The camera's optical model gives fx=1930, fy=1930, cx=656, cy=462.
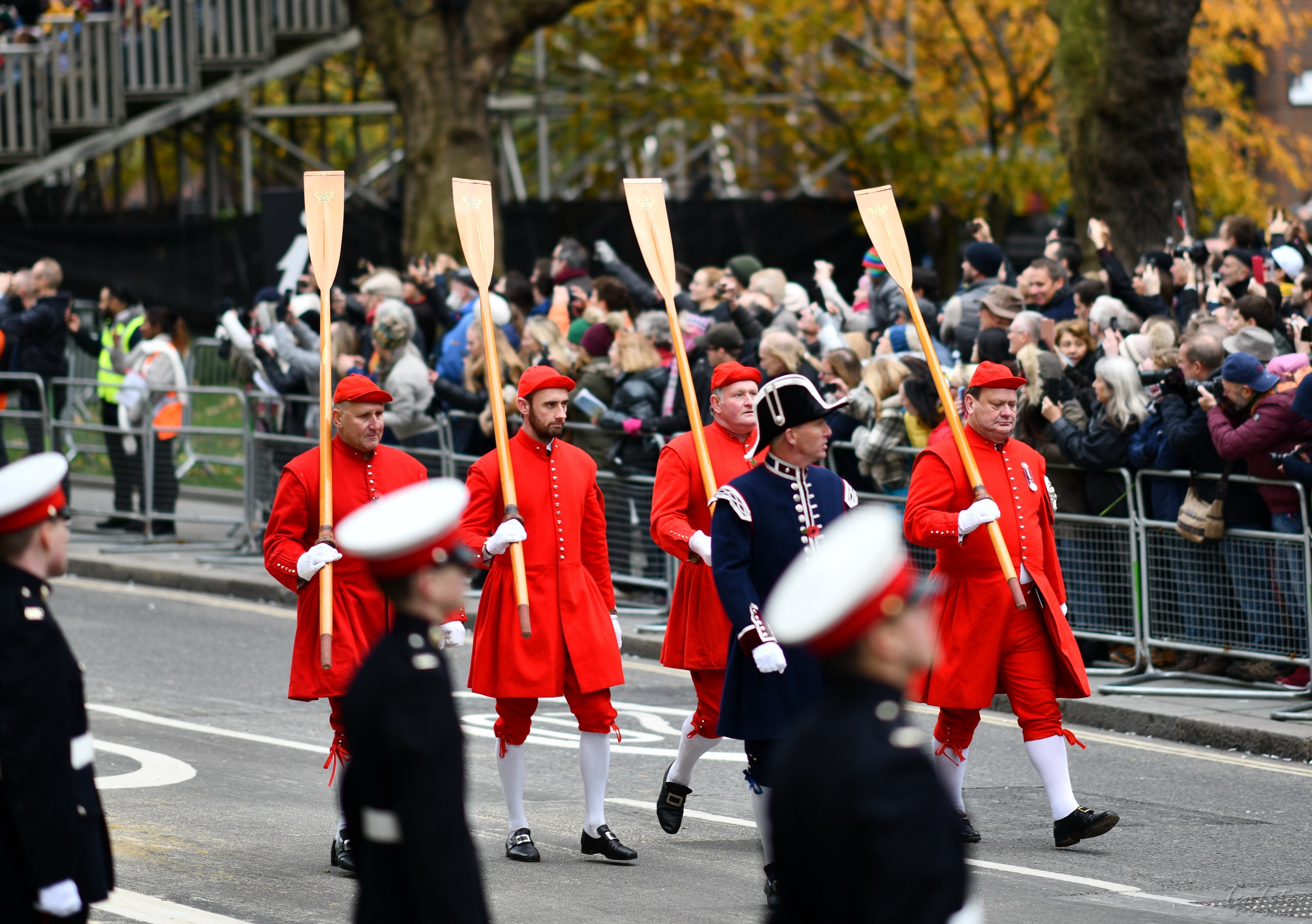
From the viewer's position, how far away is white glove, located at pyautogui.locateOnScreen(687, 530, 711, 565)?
7320 mm

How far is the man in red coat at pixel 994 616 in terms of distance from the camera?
24.6ft

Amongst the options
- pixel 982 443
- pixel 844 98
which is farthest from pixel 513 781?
pixel 844 98

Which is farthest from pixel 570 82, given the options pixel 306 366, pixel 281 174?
pixel 306 366

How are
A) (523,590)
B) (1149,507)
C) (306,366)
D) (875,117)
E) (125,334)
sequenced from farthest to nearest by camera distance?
1. (875,117)
2. (125,334)
3. (306,366)
4. (1149,507)
5. (523,590)

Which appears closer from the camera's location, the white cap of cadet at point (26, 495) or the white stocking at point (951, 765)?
the white cap of cadet at point (26, 495)

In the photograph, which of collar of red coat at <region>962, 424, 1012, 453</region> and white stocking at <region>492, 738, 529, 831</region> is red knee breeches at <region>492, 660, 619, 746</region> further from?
collar of red coat at <region>962, 424, 1012, 453</region>

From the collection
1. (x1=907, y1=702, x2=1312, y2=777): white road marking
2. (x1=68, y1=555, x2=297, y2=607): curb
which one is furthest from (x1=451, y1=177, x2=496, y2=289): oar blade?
(x1=68, y1=555, x2=297, y2=607): curb

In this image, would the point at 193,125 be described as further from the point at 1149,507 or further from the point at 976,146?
the point at 1149,507

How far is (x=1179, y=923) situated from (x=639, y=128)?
21.1 metres

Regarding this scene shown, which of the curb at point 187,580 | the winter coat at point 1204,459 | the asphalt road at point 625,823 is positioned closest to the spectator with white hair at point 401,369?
the curb at point 187,580

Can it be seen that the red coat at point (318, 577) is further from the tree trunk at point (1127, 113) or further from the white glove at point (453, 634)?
the tree trunk at point (1127, 113)

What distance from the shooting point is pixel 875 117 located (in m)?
25.7

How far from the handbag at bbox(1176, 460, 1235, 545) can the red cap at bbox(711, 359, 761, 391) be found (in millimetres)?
3187

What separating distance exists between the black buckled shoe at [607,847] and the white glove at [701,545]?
1083 millimetres
